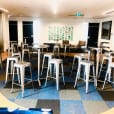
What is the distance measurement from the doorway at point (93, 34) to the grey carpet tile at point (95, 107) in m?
10.3

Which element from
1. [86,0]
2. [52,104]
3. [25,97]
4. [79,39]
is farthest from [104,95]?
[79,39]

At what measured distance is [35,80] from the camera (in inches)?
179

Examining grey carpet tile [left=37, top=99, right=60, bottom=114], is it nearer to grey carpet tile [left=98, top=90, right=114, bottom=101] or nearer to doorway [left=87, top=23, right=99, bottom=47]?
grey carpet tile [left=98, top=90, right=114, bottom=101]

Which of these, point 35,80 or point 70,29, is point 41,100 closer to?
point 35,80

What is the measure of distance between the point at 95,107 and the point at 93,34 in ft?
35.2

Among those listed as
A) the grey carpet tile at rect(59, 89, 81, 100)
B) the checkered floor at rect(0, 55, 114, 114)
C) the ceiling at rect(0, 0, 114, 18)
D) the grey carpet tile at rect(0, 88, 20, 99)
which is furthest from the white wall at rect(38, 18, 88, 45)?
the grey carpet tile at rect(59, 89, 81, 100)

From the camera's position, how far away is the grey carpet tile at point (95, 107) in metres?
2.98

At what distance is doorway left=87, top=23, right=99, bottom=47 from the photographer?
1311 centimetres

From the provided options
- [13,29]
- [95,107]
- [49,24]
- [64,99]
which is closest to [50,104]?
[64,99]

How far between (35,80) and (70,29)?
907 cm

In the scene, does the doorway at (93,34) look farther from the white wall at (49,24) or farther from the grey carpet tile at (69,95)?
the grey carpet tile at (69,95)

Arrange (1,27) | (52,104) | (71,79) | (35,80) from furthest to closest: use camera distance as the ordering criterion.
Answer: (1,27) → (71,79) → (35,80) → (52,104)

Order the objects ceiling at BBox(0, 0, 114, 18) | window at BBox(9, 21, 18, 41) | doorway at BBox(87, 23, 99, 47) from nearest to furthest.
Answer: ceiling at BBox(0, 0, 114, 18) < window at BBox(9, 21, 18, 41) < doorway at BBox(87, 23, 99, 47)

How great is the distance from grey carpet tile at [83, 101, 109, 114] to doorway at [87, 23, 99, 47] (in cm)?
1031
